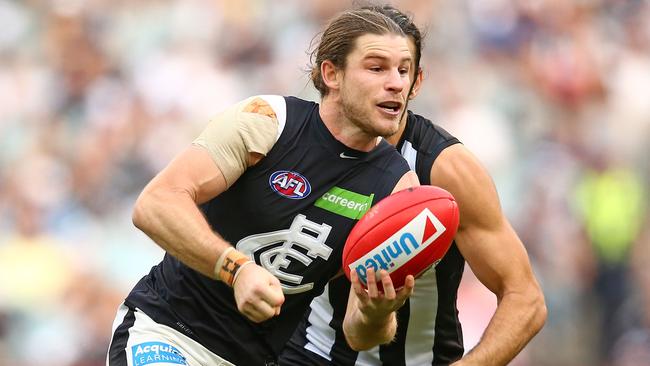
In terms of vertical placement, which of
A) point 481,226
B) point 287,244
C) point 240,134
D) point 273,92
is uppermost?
point 273,92

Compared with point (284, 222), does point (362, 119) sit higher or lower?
higher

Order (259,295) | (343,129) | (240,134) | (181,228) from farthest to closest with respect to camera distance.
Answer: (343,129) < (240,134) < (181,228) < (259,295)

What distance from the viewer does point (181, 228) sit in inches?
168

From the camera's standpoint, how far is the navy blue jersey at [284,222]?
4.70 metres

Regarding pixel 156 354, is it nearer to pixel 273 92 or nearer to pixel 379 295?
pixel 379 295

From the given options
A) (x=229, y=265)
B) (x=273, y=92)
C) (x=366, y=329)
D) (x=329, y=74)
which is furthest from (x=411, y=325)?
(x=273, y=92)

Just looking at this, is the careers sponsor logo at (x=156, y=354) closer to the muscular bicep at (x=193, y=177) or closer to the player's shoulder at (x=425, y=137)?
the muscular bicep at (x=193, y=177)

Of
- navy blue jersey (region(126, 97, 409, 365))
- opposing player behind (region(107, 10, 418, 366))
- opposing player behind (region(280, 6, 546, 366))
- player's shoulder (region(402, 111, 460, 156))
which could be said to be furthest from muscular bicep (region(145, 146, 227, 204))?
player's shoulder (region(402, 111, 460, 156))

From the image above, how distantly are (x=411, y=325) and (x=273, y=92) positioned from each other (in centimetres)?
401

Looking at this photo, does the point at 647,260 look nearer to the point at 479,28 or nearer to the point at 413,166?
the point at 479,28

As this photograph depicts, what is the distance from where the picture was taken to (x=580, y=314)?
27.2 ft

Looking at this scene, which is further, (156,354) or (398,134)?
(398,134)

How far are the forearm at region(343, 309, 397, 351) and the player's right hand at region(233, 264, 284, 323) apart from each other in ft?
2.58

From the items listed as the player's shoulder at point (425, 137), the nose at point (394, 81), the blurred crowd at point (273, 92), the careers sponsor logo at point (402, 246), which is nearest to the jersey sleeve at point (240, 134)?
the nose at point (394, 81)
